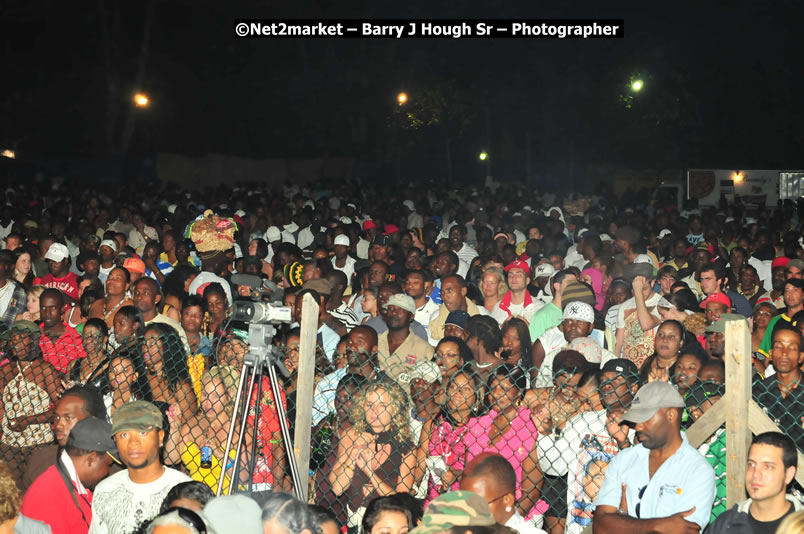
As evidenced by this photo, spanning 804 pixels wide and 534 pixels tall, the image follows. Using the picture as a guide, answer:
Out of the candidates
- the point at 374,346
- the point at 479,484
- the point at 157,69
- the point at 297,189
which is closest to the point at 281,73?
the point at 157,69

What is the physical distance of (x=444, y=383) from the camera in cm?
644

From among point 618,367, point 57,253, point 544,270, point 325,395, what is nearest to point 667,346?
point 618,367

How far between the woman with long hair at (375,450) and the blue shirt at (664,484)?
115 cm

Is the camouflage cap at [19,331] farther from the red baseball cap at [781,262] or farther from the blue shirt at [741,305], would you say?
the red baseball cap at [781,262]

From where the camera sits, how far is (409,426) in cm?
584

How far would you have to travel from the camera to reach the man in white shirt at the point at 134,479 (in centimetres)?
503

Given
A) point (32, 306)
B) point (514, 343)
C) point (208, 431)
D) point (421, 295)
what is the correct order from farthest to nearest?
point (421, 295) < point (32, 306) < point (514, 343) < point (208, 431)

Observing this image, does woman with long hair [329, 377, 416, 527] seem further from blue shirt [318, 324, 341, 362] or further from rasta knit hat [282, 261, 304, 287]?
rasta knit hat [282, 261, 304, 287]

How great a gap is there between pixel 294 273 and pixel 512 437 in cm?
567

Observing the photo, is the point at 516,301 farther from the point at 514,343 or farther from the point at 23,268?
the point at 23,268

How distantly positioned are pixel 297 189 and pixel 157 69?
686 inches

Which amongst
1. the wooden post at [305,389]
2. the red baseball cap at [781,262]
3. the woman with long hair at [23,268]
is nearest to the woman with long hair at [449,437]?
the wooden post at [305,389]

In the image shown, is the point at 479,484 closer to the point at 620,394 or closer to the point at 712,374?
the point at 620,394

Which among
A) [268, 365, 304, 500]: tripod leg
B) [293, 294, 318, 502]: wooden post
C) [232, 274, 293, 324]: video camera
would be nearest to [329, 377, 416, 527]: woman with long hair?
[293, 294, 318, 502]: wooden post
